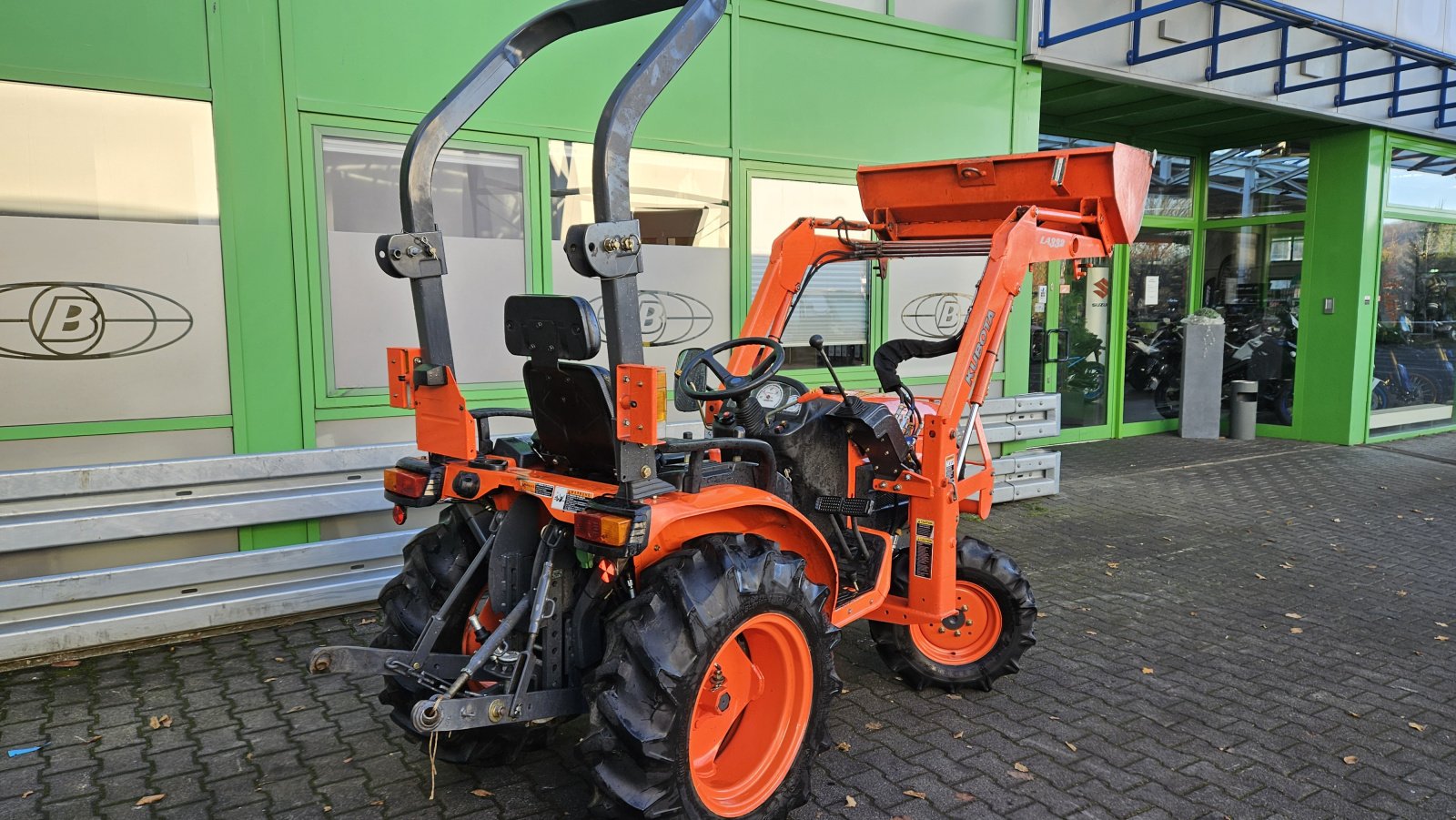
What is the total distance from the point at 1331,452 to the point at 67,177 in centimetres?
1107

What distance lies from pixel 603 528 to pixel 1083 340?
9155mm

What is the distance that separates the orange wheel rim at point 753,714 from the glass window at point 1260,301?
1006 centimetres

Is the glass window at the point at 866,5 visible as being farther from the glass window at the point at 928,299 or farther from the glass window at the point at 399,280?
the glass window at the point at 399,280

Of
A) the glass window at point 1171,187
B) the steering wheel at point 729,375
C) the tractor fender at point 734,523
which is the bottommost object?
the tractor fender at point 734,523

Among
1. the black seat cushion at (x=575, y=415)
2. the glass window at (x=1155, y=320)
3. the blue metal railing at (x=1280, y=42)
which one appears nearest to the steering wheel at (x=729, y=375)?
the black seat cushion at (x=575, y=415)

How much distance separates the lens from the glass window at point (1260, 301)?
427 inches

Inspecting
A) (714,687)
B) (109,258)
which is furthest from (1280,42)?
(109,258)

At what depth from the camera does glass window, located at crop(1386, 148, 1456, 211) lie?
10508 millimetres

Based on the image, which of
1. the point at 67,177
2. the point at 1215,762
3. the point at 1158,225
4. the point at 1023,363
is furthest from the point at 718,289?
the point at 1158,225

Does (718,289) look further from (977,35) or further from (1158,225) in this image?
(1158,225)

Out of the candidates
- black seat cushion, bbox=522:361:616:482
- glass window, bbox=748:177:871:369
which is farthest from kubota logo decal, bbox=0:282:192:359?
glass window, bbox=748:177:871:369

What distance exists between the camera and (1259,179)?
430 inches

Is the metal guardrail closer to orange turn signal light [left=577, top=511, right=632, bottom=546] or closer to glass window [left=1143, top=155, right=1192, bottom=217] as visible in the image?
orange turn signal light [left=577, top=511, right=632, bottom=546]

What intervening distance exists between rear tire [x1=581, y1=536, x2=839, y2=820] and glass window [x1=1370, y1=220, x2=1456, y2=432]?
10.3 metres
